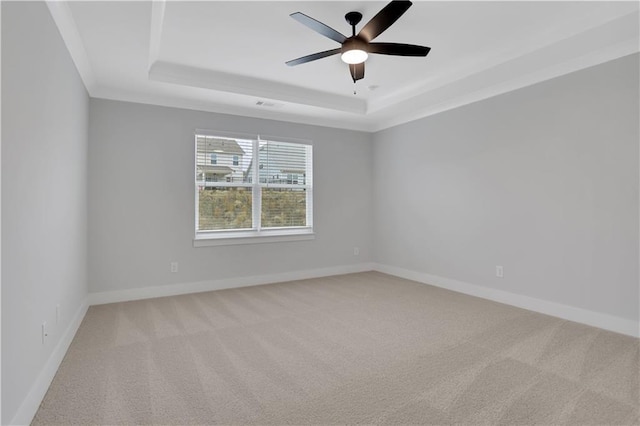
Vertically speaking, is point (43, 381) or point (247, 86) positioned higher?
point (247, 86)

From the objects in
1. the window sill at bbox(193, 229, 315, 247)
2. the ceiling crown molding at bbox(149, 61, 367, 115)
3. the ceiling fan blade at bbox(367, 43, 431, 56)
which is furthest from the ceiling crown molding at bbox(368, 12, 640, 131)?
the window sill at bbox(193, 229, 315, 247)

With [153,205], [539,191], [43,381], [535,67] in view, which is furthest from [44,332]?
[535,67]

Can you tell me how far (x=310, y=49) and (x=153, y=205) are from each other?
273 centimetres

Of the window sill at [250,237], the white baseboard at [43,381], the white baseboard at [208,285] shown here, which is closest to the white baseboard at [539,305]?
the white baseboard at [208,285]

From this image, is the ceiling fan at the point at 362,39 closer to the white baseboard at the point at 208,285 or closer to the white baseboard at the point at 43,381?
the white baseboard at the point at 43,381

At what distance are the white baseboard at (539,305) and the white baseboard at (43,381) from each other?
426 cm

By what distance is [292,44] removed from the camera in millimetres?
3293

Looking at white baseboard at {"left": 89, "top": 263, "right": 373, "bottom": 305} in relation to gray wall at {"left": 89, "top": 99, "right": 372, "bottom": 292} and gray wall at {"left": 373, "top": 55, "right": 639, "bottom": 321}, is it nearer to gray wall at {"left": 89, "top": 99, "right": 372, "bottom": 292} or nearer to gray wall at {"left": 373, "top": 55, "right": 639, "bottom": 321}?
gray wall at {"left": 89, "top": 99, "right": 372, "bottom": 292}

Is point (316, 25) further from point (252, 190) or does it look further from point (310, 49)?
point (252, 190)

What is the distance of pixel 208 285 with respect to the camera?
4.64 metres

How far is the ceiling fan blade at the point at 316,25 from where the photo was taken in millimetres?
2372

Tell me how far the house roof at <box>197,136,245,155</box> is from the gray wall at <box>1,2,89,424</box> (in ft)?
5.82

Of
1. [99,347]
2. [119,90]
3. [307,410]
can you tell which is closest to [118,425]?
[307,410]

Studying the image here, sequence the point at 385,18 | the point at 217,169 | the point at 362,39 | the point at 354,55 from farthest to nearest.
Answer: the point at 217,169 → the point at 354,55 → the point at 362,39 → the point at 385,18
